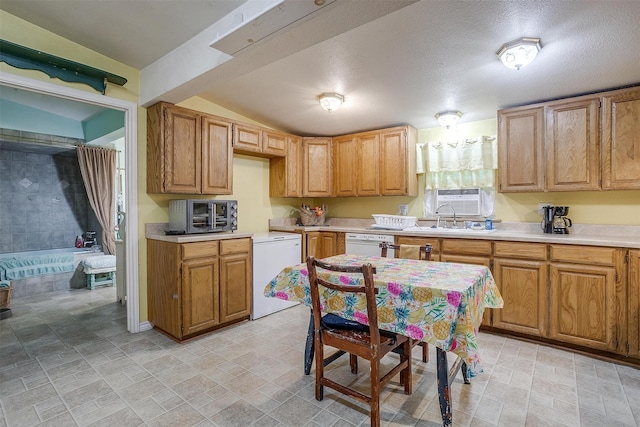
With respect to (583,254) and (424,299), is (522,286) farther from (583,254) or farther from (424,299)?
(424,299)

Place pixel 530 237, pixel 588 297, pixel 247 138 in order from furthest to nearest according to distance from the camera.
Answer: pixel 247 138 < pixel 530 237 < pixel 588 297

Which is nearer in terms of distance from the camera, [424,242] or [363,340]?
[363,340]

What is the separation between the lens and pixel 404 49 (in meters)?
2.25

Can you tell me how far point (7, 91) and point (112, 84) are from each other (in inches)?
94.0

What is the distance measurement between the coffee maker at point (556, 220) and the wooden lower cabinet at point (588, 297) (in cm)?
49

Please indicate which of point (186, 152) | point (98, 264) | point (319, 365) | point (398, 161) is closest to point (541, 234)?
point (398, 161)

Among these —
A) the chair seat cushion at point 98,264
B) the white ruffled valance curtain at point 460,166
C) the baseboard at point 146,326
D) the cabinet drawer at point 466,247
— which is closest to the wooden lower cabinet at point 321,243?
the white ruffled valance curtain at point 460,166

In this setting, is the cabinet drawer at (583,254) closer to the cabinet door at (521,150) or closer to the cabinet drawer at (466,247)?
the cabinet drawer at (466,247)

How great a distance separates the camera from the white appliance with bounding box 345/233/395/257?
142 inches

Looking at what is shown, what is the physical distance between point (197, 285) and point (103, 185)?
399 centimetres

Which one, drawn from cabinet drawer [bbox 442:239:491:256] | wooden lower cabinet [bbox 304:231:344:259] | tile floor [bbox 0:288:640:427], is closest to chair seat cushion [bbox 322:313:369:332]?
tile floor [bbox 0:288:640:427]

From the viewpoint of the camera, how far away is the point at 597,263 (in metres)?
2.47

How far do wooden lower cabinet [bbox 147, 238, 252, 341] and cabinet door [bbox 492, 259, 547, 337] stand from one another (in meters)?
2.52

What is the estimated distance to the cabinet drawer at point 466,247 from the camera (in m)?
2.97
